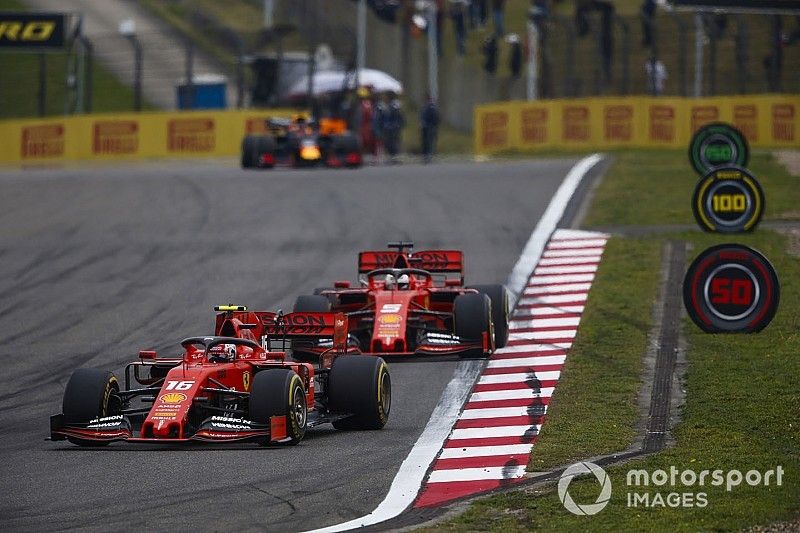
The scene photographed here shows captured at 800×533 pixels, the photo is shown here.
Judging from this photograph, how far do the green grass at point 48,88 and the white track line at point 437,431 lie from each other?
26.6m

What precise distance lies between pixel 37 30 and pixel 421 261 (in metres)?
33.3

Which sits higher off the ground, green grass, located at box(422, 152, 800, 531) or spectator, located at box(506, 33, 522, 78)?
spectator, located at box(506, 33, 522, 78)

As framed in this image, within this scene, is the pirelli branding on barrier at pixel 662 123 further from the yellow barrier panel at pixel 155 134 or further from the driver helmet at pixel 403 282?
the driver helmet at pixel 403 282

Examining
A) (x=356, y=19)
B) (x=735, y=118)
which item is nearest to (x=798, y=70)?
(x=735, y=118)

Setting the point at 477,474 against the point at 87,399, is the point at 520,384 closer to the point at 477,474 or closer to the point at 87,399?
the point at 477,474

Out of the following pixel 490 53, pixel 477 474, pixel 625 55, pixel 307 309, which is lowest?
pixel 477 474

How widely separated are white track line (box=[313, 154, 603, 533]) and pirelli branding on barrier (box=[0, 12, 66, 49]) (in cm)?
2668

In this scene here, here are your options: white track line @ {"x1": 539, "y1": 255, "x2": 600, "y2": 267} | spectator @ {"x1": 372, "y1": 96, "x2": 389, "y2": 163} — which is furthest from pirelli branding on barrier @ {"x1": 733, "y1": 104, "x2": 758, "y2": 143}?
white track line @ {"x1": 539, "y1": 255, "x2": 600, "y2": 267}

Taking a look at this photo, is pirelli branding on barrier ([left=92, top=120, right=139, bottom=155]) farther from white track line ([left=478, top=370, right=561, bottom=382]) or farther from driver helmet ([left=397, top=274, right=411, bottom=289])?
white track line ([left=478, top=370, right=561, bottom=382])

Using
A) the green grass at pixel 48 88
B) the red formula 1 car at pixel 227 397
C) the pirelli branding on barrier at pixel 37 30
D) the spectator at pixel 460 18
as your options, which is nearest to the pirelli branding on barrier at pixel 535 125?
the spectator at pixel 460 18

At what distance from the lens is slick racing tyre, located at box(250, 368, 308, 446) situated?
13039 millimetres

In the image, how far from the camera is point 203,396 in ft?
43.7

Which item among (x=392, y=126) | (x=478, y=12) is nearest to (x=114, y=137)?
(x=392, y=126)

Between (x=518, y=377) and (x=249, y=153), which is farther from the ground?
(x=249, y=153)
